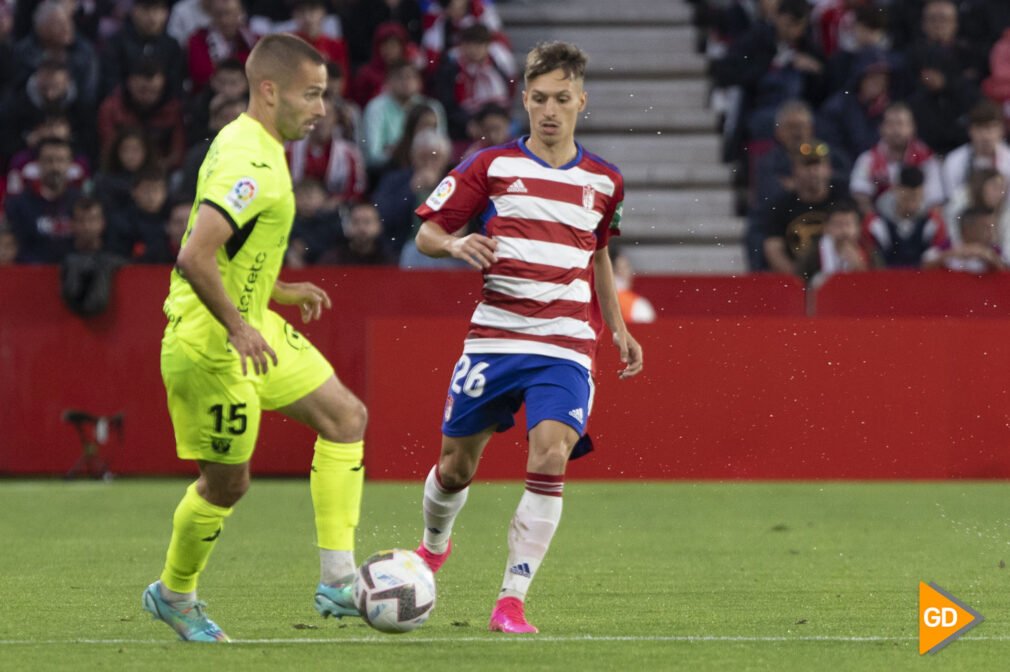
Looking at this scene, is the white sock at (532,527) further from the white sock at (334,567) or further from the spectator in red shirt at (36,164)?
the spectator in red shirt at (36,164)

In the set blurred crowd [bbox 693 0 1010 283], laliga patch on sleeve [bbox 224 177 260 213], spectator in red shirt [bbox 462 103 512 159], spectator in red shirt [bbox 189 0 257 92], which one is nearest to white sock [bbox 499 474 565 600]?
laliga patch on sleeve [bbox 224 177 260 213]

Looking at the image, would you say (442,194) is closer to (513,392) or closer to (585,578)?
(513,392)

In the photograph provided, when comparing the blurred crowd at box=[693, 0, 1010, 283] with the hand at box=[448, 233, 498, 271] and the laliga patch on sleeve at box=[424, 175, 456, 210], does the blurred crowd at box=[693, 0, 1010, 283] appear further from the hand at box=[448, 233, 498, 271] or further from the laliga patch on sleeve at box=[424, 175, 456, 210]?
the hand at box=[448, 233, 498, 271]

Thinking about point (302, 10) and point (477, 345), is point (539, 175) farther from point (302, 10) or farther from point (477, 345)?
point (302, 10)

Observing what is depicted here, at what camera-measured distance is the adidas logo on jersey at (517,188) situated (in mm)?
6789

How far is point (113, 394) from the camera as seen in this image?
43.8 feet

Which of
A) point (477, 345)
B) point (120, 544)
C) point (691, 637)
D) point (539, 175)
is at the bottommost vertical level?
point (120, 544)

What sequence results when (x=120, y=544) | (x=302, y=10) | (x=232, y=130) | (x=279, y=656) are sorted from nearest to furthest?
(x=279, y=656), (x=232, y=130), (x=120, y=544), (x=302, y=10)

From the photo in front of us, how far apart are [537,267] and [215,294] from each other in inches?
53.0

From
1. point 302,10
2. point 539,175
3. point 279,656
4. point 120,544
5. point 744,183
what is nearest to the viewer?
point 279,656

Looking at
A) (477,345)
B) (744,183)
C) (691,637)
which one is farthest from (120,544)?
(744,183)

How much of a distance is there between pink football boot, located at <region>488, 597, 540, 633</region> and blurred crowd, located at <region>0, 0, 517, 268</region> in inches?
291

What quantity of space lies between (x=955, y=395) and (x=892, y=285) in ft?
3.20

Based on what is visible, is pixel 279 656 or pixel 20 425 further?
pixel 20 425
